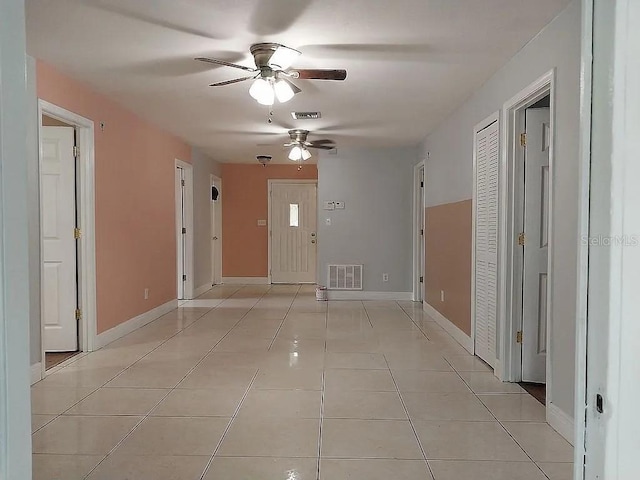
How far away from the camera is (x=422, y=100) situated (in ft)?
15.9

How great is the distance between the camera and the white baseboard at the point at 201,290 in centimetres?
806

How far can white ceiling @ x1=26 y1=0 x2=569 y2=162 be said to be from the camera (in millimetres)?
2787

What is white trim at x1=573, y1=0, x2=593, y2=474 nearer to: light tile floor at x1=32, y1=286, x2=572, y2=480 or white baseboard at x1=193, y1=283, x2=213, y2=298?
light tile floor at x1=32, y1=286, x2=572, y2=480

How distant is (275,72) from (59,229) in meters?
2.49

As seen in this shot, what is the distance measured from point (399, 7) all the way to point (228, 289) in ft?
22.9

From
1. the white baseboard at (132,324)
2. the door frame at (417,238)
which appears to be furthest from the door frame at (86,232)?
the door frame at (417,238)

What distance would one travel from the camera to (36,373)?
12.2 feet

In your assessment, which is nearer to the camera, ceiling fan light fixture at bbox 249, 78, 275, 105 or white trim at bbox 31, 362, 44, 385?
ceiling fan light fixture at bbox 249, 78, 275, 105

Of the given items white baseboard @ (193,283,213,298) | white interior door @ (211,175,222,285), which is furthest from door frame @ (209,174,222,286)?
white baseboard @ (193,283,213,298)

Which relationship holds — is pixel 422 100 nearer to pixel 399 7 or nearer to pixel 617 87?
pixel 399 7

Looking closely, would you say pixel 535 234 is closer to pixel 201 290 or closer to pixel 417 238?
pixel 417 238

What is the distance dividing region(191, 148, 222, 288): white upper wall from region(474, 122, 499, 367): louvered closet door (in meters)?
4.82

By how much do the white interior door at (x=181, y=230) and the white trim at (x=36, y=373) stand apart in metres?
3.81

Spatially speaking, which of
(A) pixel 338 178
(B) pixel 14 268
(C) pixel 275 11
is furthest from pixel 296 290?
(B) pixel 14 268
